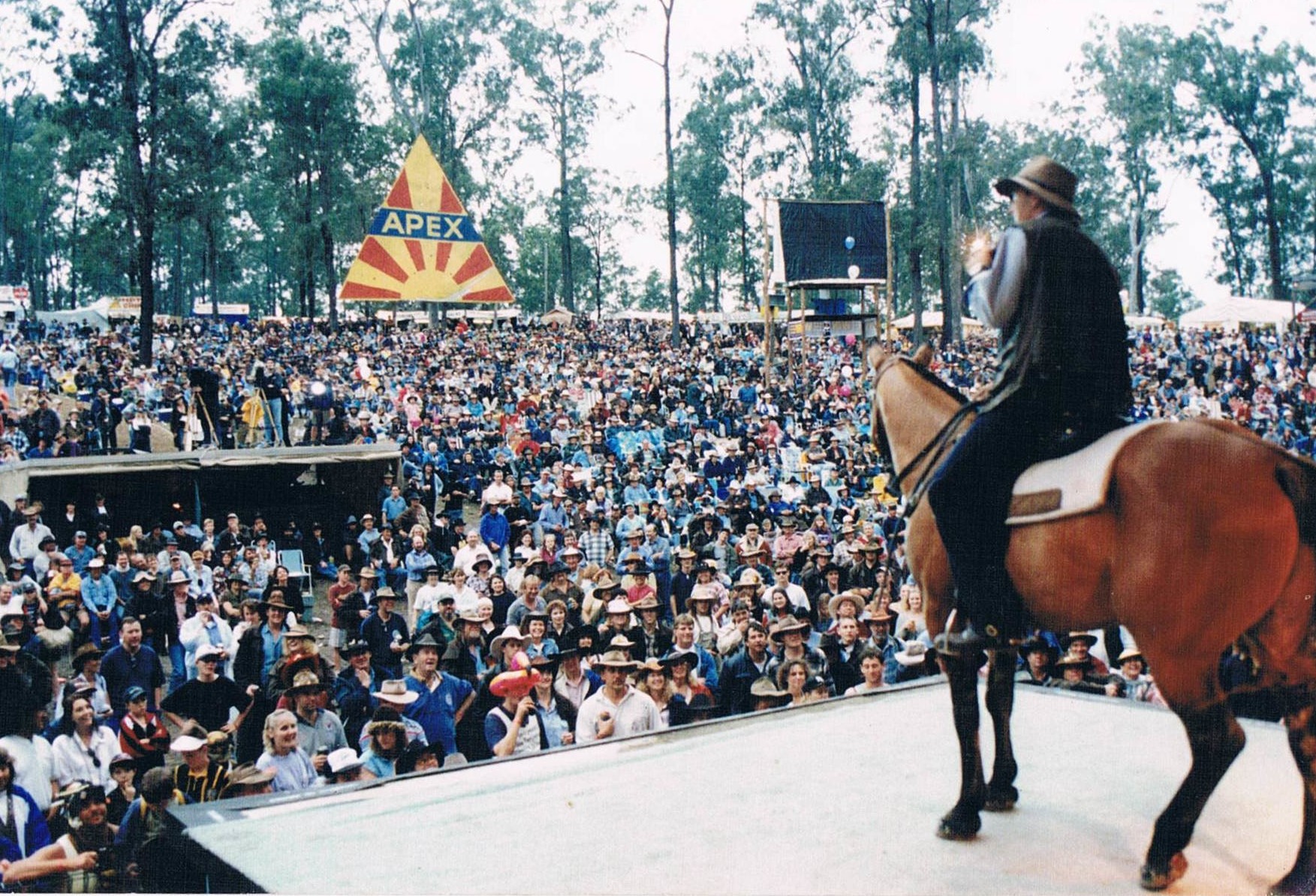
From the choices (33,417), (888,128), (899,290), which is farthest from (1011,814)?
(899,290)

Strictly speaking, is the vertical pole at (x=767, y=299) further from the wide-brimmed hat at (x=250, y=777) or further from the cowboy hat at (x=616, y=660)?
the wide-brimmed hat at (x=250, y=777)

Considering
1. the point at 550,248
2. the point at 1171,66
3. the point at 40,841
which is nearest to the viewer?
the point at 40,841

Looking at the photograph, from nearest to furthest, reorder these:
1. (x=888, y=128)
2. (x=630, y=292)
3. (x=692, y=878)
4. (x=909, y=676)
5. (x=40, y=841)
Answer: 1. (x=692, y=878)
2. (x=40, y=841)
3. (x=909, y=676)
4. (x=888, y=128)
5. (x=630, y=292)

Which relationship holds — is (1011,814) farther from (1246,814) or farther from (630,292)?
(630,292)

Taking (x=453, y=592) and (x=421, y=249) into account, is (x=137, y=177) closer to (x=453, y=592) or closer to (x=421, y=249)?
(x=421, y=249)

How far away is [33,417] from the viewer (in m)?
16.7

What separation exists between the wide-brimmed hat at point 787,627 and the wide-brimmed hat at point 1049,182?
13.1 ft

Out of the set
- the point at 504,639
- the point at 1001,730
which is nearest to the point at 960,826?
the point at 1001,730

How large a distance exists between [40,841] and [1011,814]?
4260 mm

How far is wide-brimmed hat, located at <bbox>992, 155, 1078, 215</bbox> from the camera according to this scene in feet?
11.0

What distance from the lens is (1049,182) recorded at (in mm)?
3365

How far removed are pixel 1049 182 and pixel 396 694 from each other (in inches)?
180

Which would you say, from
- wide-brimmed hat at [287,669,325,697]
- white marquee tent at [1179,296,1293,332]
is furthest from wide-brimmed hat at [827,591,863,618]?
white marquee tent at [1179,296,1293,332]

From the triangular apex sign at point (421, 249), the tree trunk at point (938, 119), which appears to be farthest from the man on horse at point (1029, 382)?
the tree trunk at point (938, 119)
